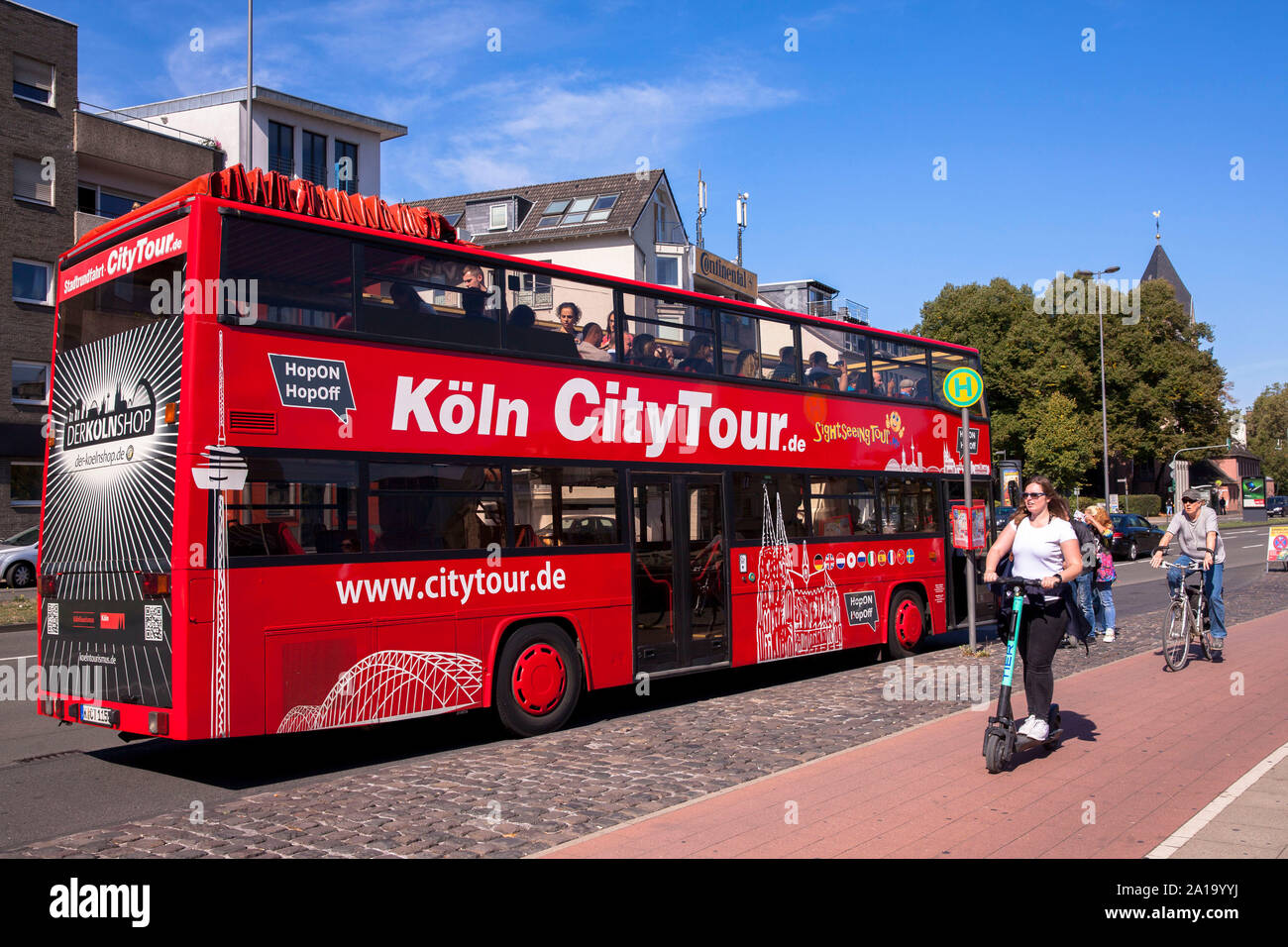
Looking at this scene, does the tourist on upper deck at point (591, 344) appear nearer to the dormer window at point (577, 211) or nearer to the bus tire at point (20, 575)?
the bus tire at point (20, 575)

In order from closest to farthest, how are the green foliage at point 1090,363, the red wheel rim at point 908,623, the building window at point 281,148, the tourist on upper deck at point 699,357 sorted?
1. the tourist on upper deck at point 699,357
2. the red wheel rim at point 908,623
3. the building window at point 281,148
4. the green foliage at point 1090,363

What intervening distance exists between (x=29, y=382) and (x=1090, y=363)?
183 ft

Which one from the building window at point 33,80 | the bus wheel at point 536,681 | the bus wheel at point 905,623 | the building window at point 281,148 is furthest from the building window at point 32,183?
the bus wheel at point 536,681

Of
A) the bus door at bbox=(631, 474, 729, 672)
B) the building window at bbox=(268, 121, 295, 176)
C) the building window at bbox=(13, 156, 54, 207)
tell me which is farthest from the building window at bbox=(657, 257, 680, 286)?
the bus door at bbox=(631, 474, 729, 672)

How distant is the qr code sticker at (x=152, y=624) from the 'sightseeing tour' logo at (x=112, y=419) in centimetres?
116

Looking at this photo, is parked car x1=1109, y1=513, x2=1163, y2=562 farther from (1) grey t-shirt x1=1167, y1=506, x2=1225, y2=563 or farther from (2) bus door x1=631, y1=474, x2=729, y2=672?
(2) bus door x1=631, y1=474, x2=729, y2=672

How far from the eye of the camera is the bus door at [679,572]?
10.0 metres

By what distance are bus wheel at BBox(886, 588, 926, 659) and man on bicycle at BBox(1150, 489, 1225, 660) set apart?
2.99 m

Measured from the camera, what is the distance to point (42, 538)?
26.5 ft

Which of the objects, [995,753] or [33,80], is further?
[33,80]

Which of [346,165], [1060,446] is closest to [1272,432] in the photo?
[1060,446]

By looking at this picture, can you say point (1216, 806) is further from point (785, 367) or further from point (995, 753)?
point (785, 367)

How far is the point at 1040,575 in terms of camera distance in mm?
7238
